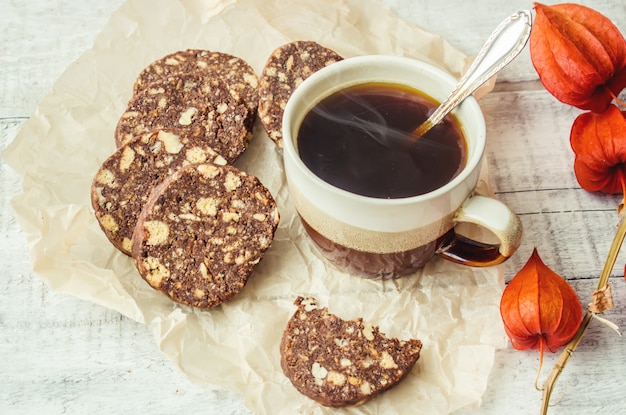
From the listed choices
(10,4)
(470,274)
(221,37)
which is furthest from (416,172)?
(10,4)

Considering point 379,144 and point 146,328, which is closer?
point 379,144

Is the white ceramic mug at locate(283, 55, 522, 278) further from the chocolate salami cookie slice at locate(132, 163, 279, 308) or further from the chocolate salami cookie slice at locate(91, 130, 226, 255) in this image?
the chocolate salami cookie slice at locate(91, 130, 226, 255)

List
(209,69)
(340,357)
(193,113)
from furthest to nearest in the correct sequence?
1. (209,69)
2. (193,113)
3. (340,357)

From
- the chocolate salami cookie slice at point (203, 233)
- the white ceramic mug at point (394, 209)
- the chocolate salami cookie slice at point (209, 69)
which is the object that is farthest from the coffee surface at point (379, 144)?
the chocolate salami cookie slice at point (209, 69)

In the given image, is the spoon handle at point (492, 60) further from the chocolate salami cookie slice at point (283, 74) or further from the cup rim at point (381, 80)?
the chocolate salami cookie slice at point (283, 74)

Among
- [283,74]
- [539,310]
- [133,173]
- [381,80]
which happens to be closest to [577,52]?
[381,80]

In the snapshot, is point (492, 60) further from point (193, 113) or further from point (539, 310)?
point (193, 113)
